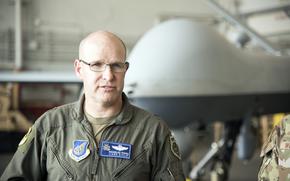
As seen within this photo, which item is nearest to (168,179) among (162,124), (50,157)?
(162,124)

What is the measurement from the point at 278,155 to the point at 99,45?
954 mm

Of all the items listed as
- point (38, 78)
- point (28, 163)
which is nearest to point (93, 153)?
point (28, 163)

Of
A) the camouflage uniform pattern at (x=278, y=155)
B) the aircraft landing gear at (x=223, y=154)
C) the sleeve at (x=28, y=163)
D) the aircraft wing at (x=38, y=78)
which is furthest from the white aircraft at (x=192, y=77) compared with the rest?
the sleeve at (x=28, y=163)

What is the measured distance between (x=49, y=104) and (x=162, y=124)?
11013mm

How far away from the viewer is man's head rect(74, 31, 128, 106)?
5.55 ft

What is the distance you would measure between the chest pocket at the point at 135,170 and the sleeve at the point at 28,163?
337mm

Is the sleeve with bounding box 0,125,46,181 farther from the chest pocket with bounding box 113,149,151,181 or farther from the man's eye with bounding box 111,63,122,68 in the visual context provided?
the man's eye with bounding box 111,63,122,68

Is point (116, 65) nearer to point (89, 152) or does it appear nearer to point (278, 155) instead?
point (89, 152)

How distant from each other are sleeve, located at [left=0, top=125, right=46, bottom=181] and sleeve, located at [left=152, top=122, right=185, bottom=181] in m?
0.49

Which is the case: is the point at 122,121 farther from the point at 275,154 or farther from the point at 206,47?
the point at 206,47

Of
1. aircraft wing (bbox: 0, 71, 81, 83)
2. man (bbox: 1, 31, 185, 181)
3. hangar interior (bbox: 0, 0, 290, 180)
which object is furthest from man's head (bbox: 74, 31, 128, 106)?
aircraft wing (bbox: 0, 71, 81, 83)

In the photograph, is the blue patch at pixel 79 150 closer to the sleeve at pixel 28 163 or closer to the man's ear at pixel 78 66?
the sleeve at pixel 28 163

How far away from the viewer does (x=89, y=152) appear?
1679 mm

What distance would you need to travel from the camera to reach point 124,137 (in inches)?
67.6
